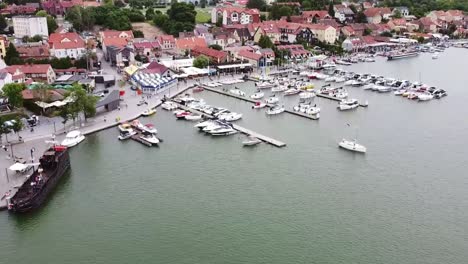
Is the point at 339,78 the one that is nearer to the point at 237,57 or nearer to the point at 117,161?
the point at 237,57

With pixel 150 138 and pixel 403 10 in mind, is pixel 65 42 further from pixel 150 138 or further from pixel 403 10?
pixel 403 10

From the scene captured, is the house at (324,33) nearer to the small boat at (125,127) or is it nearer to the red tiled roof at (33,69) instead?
the red tiled roof at (33,69)

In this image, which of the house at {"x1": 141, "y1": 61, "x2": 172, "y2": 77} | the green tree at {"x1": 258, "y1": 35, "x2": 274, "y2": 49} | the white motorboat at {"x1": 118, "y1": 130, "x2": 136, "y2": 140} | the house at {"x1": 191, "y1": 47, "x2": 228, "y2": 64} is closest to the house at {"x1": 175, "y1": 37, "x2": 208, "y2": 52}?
the house at {"x1": 191, "y1": 47, "x2": 228, "y2": 64}

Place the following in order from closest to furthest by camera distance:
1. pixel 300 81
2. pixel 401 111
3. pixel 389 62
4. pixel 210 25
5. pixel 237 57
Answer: pixel 401 111
pixel 300 81
pixel 237 57
pixel 389 62
pixel 210 25

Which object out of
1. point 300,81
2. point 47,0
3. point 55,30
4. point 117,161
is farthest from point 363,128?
point 47,0

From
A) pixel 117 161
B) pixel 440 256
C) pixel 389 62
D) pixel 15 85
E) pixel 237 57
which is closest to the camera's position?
pixel 440 256
